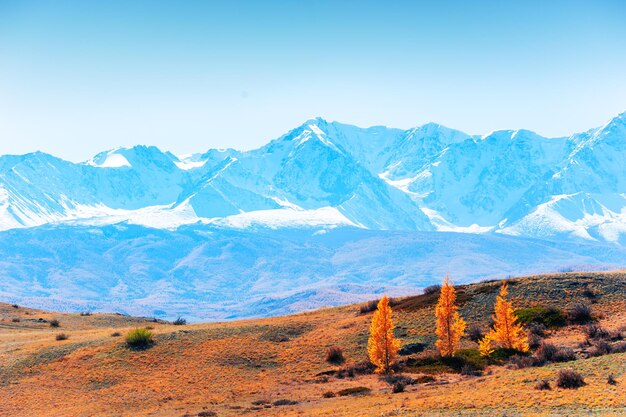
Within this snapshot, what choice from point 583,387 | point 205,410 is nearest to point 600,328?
point 583,387

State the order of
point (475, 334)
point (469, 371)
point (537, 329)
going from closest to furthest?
point (469, 371)
point (537, 329)
point (475, 334)

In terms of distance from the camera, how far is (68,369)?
213 feet

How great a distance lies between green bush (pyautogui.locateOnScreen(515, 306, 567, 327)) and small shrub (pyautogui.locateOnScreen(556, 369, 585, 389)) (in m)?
22.8

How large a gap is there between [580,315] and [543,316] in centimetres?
354

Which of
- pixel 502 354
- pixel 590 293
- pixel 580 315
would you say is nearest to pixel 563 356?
pixel 502 354

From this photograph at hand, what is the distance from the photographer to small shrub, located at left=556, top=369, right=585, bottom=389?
43.0 metres

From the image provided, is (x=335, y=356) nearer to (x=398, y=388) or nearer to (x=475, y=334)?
(x=398, y=388)

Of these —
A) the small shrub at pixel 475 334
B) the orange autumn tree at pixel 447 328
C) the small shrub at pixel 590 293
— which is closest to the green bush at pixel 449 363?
the orange autumn tree at pixel 447 328

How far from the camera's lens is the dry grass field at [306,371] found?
4412 centimetres

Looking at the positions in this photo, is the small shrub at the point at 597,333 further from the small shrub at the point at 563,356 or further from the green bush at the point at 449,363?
the green bush at the point at 449,363

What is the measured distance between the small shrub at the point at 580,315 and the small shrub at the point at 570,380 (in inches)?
926

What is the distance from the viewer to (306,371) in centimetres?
6259

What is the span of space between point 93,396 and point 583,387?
40.3m

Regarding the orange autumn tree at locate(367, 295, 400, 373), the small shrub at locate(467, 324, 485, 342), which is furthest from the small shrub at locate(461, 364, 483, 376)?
the small shrub at locate(467, 324, 485, 342)
